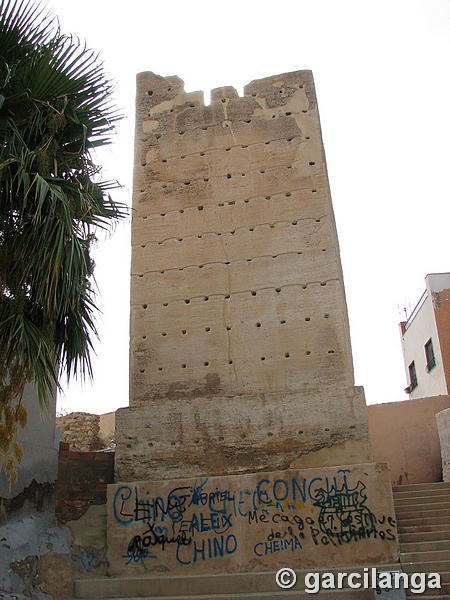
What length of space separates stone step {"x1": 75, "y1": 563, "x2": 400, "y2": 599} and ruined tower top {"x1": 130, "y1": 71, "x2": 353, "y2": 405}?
240 centimetres

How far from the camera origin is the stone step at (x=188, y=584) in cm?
671

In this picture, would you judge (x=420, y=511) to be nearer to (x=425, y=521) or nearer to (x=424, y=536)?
(x=425, y=521)

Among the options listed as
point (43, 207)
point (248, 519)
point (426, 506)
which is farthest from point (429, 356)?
point (43, 207)

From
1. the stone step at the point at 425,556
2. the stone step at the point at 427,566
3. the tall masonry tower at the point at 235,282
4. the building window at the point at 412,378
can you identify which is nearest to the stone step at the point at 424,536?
the stone step at the point at 425,556

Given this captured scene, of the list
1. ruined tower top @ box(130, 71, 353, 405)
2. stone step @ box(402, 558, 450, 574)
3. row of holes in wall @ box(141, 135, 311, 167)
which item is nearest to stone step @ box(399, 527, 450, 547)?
stone step @ box(402, 558, 450, 574)

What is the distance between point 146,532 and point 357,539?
2.55 metres

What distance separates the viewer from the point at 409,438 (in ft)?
46.6

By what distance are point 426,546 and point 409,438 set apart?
288 inches

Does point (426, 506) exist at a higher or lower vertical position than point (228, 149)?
lower

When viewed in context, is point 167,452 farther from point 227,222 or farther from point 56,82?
point 56,82

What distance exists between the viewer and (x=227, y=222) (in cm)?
945

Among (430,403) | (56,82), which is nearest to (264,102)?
(56,82)

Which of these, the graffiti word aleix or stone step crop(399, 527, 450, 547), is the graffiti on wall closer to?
the graffiti word aleix

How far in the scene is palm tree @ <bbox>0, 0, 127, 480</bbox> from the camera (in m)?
5.67
